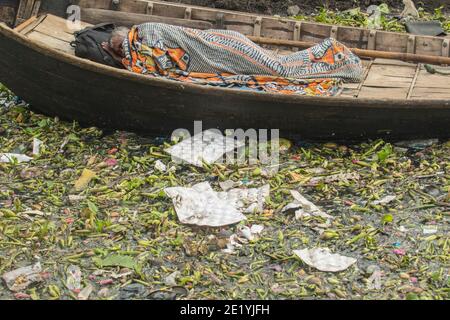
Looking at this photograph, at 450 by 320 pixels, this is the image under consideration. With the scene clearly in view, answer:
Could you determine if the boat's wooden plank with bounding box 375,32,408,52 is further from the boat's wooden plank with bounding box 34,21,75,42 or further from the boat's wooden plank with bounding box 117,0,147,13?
the boat's wooden plank with bounding box 34,21,75,42

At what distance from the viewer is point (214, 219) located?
5090mm

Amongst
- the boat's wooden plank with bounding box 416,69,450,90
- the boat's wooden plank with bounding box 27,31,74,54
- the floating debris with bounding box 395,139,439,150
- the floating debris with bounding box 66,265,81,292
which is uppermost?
the boat's wooden plank with bounding box 27,31,74,54

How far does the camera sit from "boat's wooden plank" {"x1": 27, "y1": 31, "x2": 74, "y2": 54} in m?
6.51

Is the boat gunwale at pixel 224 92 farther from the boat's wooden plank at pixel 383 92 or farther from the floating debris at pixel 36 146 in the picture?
the floating debris at pixel 36 146

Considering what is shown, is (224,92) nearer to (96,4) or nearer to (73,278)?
(73,278)

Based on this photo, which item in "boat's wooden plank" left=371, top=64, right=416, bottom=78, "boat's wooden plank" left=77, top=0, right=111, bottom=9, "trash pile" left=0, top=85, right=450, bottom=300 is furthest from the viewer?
"boat's wooden plank" left=77, top=0, right=111, bottom=9

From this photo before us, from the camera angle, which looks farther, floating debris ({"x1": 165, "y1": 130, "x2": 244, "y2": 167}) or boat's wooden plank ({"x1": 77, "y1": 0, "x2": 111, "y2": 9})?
boat's wooden plank ({"x1": 77, "y1": 0, "x2": 111, "y2": 9})

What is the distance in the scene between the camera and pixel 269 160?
579cm

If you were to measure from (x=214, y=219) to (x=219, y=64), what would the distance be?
152cm

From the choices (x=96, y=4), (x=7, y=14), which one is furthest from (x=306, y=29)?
(x=7, y=14)

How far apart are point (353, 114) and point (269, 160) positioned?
698 mm

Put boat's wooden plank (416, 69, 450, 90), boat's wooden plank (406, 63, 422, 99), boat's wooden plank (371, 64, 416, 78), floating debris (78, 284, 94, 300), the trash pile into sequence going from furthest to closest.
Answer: boat's wooden plank (371, 64, 416, 78) < boat's wooden plank (416, 69, 450, 90) < boat's wooden plank (406, 63, 422, 99) < the trash pile < floating debris (78, 284, 94, 300)

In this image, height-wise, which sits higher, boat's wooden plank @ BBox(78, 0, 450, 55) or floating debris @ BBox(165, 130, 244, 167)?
boat's wooden plank @ BBox(78, 0, 450, 55)

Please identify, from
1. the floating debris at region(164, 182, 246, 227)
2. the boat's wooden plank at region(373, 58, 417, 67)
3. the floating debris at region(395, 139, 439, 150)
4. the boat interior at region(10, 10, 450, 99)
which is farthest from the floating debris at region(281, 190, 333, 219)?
the boat's wooden plank at region(373, 58, 417, 67)
